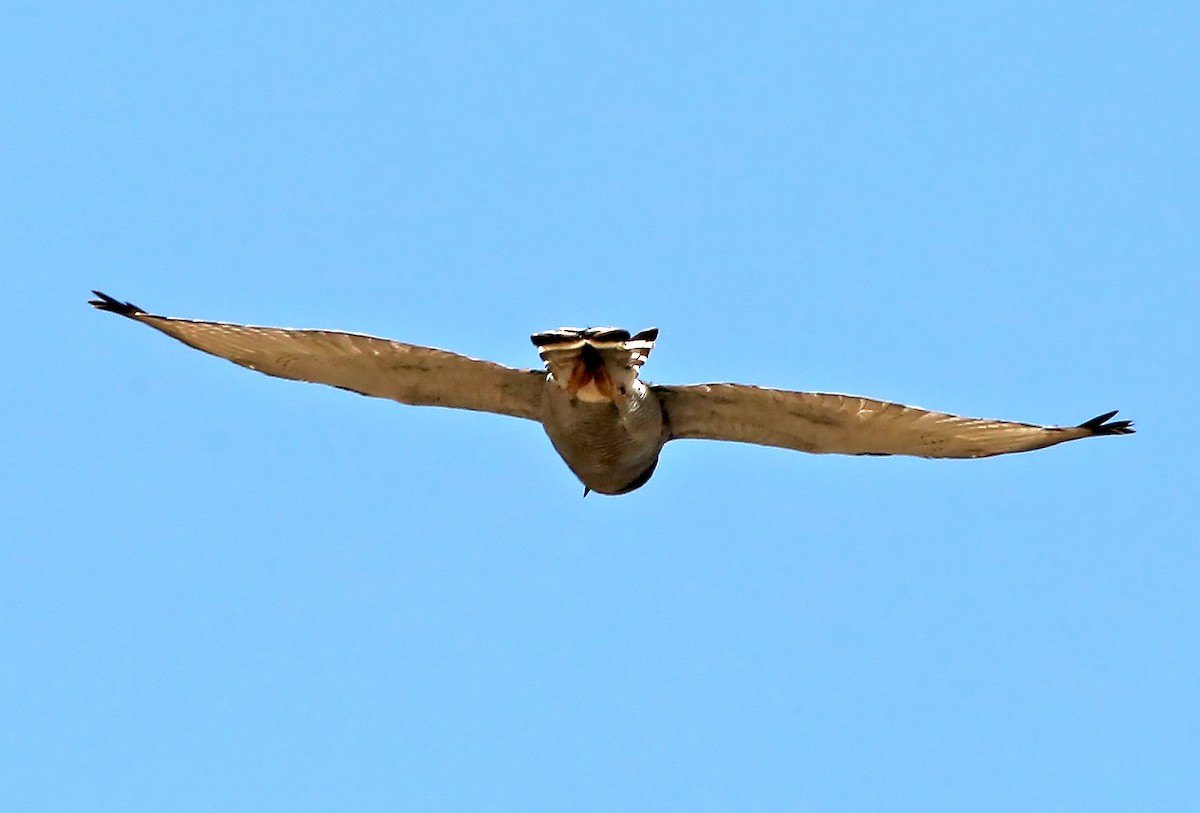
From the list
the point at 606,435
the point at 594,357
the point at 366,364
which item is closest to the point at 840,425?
the point at 606,435

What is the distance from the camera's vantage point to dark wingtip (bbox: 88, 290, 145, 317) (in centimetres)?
1562

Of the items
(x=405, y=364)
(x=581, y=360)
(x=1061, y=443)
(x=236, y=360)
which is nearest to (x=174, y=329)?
(x=236, y=360)

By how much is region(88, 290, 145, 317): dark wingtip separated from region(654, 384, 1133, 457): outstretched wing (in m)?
4.22

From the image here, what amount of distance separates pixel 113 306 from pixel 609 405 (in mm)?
4016

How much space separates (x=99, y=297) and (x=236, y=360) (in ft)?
3.90

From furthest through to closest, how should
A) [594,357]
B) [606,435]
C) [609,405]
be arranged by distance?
[606,435], [609,405], [594,357]

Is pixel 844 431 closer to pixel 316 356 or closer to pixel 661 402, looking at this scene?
pixel 661 402

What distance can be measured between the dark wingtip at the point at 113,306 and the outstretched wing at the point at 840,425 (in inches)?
166

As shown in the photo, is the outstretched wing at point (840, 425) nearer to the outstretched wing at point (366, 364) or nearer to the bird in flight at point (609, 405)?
the bird in flight at point (609, 405)

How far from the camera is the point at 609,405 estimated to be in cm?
1540

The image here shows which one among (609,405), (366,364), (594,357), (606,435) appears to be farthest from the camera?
(366,364)

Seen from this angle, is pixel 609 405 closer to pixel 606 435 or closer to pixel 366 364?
pixel 606 435

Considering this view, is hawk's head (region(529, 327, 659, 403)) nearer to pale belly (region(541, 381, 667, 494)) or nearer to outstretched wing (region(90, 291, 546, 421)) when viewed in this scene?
pale belly (region(541, 381, 667, 494))

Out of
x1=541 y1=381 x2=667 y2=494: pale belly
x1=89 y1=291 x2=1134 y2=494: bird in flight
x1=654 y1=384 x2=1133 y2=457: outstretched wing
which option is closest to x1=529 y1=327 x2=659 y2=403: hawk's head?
x1=89 y1=291 x2=1134 y2=494: bird in flight
